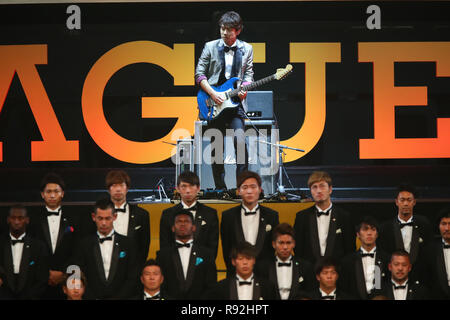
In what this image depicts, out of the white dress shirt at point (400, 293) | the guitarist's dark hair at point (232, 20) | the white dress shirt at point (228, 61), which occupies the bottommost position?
the white dress shirt at point (400, 293)

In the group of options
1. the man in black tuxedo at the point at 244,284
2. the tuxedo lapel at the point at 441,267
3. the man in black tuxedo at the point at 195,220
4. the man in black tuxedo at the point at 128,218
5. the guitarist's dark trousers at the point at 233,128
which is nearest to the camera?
the man in black tuxedo at the point at 244,284

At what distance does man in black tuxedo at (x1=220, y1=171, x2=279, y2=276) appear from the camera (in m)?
4.75

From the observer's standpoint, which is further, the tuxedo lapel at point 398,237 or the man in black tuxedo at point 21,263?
the tuxedo lapel at point 398,237

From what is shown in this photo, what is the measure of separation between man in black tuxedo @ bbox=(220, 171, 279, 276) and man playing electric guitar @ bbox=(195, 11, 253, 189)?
1063 millimetres

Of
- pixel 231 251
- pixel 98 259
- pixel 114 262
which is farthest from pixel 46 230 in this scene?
pixel 231 251

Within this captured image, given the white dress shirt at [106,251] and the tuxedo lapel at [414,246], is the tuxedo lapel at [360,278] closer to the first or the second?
the tuxedo lapel at [414,246]

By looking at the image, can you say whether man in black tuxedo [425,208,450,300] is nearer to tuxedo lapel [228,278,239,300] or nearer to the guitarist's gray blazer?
tuxedo lapel [228,278,239,300]

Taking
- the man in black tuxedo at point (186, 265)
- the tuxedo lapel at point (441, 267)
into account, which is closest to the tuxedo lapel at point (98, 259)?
the man in black tuxedo at point (186, 265)

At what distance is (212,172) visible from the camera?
6.29 m

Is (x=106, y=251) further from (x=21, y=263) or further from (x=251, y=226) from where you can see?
(x=251, y=226)

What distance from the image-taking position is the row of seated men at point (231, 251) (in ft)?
14.6

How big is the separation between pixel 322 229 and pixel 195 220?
98cm

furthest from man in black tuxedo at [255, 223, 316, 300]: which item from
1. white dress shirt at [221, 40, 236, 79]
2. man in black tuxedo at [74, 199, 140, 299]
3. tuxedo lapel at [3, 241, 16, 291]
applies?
white dress shirt at [221, 40, 236, 79]

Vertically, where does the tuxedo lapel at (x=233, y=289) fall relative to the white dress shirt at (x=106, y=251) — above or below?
below
